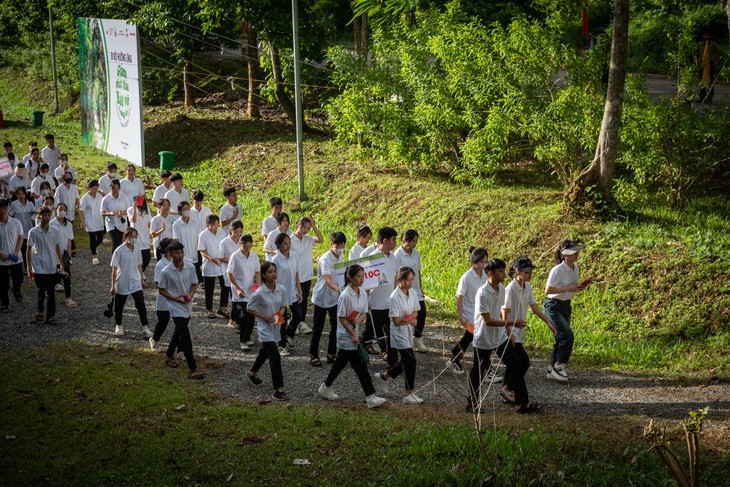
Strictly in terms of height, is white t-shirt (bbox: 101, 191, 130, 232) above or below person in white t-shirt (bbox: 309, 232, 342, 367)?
above

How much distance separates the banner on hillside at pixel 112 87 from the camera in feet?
83.1

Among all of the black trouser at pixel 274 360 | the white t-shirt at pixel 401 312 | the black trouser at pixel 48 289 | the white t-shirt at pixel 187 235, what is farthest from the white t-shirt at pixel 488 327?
the black trouser at pixel 48 289

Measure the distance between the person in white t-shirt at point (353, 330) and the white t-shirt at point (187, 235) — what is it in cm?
522

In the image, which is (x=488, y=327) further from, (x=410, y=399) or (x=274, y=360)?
(x=274, y=360)

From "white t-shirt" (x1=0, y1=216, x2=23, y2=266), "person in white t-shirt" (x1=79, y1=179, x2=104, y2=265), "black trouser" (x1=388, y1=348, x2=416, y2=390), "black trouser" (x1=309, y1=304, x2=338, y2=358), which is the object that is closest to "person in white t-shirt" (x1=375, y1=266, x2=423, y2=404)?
"black trouser" (x1=388, y1=348, x2=416, y2=390)

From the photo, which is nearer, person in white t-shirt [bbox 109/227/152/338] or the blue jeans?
the blue jeans

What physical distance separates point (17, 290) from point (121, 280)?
10.7 feet

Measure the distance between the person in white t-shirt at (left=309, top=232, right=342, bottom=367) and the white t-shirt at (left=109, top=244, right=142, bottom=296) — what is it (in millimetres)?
2769

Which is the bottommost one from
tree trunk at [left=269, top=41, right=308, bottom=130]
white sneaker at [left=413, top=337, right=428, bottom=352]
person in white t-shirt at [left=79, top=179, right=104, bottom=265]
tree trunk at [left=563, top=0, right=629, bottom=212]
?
white sneaker at [left=413, top=337, right=428, bottom=352]

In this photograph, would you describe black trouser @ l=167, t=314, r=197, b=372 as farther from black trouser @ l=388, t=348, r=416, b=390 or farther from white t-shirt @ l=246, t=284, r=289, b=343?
black trouser @ l=388, t=348, r=416, b=390

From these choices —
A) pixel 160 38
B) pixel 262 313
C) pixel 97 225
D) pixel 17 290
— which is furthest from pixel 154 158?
pixel 262 313

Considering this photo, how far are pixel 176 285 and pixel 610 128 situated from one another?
8189mm

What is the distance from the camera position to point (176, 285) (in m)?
11.2

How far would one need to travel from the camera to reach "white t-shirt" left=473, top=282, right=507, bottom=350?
955 cm
